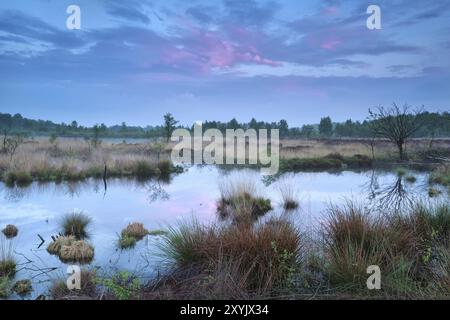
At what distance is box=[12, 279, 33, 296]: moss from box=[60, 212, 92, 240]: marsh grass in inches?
106

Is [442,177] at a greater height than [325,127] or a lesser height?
lesser

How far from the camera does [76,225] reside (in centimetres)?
880

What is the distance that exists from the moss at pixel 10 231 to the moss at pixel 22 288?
3.16 metres

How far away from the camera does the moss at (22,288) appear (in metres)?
5.59

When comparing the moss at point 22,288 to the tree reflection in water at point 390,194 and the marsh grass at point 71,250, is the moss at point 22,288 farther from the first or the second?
the tree reflection in water at point 390,194

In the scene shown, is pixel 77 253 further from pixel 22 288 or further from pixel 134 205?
pixel 134 205

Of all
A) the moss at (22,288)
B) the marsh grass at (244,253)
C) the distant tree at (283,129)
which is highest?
the distant tree at (283,129)

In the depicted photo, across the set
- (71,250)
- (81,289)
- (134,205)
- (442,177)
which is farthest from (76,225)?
(442,177)

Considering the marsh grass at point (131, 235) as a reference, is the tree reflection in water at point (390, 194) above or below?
above

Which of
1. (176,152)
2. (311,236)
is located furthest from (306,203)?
(176,152)

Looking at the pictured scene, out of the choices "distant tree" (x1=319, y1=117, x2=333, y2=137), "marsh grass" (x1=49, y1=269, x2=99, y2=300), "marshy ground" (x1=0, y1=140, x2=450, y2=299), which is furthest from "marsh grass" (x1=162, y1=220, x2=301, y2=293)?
"distant tree" (x1=319, y1=117, x2=333, y2=137)

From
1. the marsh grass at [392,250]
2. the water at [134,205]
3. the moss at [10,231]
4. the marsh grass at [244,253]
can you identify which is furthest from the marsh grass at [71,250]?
the marsh grass at [392,250]

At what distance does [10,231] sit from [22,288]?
360 centimetres
